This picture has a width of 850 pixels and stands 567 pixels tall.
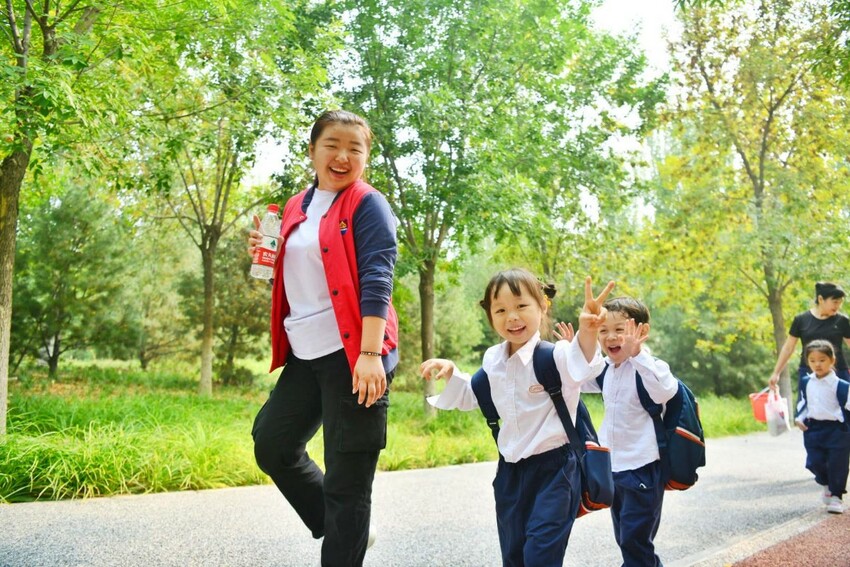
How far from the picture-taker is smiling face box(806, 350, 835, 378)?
6.14 metres

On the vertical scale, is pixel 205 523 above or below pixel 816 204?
below

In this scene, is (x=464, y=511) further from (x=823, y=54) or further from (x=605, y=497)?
(x=823, y=54)

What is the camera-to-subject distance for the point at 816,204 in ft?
50.8

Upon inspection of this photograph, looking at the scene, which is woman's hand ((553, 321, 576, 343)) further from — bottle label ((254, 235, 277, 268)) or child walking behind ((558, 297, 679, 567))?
bottle label ((254, 235, 277, 268))

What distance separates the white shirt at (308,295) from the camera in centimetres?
265

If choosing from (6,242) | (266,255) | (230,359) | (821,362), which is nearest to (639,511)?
(266,255)

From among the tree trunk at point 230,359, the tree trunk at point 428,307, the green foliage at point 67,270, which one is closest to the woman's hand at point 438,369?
the tree trunk at point 428,307

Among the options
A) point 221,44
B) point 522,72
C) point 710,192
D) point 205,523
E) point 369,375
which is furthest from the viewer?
point 710,192

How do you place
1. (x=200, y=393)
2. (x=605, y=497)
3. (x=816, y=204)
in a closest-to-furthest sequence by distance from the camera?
(x=605, y=497) → (x=200, y=393) → (x=816, y=204)

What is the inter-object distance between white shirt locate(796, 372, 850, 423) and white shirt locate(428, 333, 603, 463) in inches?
183

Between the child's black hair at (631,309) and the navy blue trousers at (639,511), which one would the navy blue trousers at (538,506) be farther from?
the child's black hair at (631,309)

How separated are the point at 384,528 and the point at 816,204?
1485 cm

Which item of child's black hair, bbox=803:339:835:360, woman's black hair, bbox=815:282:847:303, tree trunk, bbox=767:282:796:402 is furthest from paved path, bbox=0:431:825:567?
tree trunk, bbox=767:282:796:402

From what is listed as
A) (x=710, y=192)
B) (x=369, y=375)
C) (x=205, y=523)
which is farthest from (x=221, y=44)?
(x=710, y=192)
